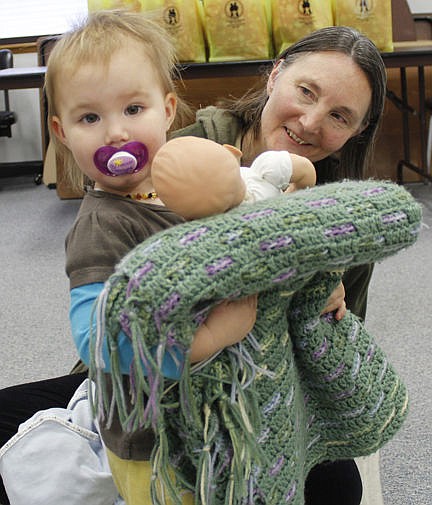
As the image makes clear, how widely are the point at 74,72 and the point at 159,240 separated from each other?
0.28 m

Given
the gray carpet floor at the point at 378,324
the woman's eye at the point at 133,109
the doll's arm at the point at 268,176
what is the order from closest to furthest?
the doll's arm at the point at 268,176
the woman's eye at the point at 133,109
the gray carpet floor at the point at 378,324

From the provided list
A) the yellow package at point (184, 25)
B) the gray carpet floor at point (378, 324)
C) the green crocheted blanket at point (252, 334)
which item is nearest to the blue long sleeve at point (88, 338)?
the green crocheted blanket at point (252, 334)

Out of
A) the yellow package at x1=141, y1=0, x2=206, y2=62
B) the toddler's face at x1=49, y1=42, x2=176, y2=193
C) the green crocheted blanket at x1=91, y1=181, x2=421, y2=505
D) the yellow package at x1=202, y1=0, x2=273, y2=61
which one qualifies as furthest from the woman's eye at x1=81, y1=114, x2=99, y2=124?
the yellow package at x1=202, y1=0, x2=273, y2=61

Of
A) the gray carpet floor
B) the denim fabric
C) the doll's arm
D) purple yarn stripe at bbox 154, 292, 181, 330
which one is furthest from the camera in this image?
the gray carpet floor

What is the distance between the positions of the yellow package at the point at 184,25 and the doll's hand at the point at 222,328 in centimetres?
215

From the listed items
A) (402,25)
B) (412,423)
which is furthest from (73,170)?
(402,25)

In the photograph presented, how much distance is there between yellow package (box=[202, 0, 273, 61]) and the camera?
103 inches

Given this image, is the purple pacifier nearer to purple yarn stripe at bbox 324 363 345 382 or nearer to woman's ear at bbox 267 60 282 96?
purple yarn stripe at bbox 324 363 345 382

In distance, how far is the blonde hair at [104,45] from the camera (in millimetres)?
713

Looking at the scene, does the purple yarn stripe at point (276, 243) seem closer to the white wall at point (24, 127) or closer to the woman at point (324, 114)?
the woman at point (324, 114)

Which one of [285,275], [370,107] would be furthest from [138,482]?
[370,107]

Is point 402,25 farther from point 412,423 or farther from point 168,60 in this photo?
point 168,60

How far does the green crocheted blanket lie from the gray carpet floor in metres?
0.82

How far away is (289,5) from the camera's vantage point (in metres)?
2.63
